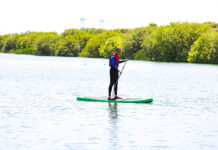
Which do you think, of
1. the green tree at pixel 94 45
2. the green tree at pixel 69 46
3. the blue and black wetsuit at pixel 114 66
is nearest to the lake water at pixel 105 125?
the blue and black wetsuit at pixel 114 66

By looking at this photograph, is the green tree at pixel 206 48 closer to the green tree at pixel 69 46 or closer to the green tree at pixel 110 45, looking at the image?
the green tree at pixel 110 45

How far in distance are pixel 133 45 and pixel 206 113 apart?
342 feet

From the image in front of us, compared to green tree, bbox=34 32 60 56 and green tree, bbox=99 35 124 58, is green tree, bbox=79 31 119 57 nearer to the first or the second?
green tree, bbox=99 35 124 58

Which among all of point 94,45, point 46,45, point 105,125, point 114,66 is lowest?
point 105,125

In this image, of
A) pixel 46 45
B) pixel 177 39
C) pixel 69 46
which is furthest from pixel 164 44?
pixel 46 45

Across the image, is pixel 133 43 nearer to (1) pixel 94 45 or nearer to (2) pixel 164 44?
(2) pixel 164 44

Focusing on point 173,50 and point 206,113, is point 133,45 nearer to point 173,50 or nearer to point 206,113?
point 173,50

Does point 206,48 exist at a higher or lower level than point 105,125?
higher

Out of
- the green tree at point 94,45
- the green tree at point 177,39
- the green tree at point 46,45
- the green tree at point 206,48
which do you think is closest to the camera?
the green tree at point 206,48

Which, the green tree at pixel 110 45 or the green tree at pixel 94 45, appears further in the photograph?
the green tree at pixel 94 45

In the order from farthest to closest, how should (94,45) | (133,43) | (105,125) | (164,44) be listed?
1. (94,45)
2. (133,43)
3. (164,44)
4. (105,125)

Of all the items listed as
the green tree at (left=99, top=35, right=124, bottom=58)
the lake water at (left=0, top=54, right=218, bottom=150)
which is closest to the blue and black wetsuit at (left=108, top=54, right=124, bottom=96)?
the lake water at (left=0, top=54, right=218, bottom=150)

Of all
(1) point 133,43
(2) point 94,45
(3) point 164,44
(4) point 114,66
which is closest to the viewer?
(4) point 114,66

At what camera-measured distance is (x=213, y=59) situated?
3765 inches
